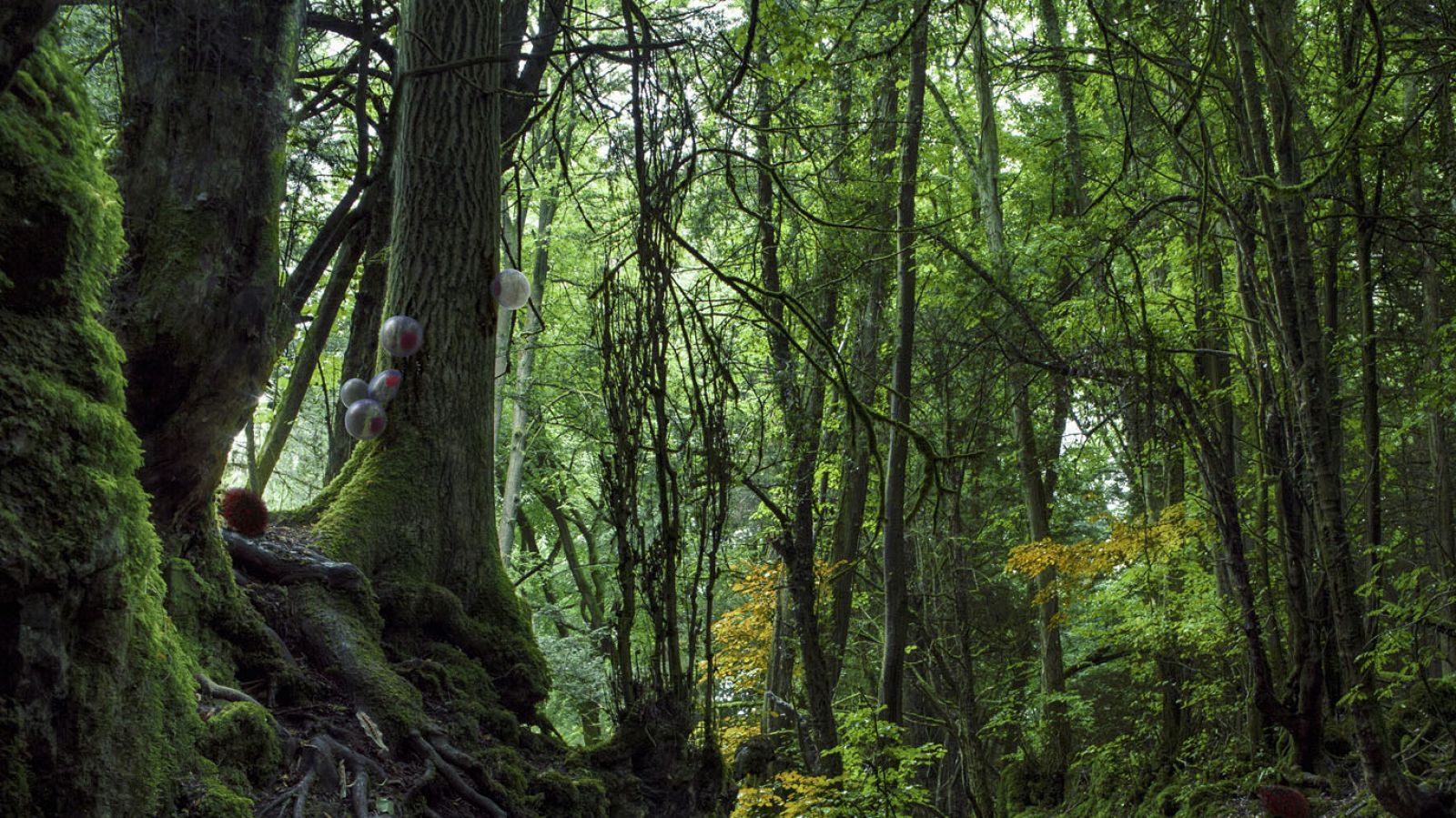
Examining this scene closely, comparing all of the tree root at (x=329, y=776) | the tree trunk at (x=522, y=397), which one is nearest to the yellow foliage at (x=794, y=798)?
the tree root at (x=329, y=776)

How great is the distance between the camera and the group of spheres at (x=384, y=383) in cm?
462

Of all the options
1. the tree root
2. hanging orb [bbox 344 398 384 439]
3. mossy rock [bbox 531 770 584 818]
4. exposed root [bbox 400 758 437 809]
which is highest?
hanging orb [bbox 344 398 384 439]

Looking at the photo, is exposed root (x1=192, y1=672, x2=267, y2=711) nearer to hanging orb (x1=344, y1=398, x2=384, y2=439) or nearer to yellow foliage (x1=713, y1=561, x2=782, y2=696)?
hanging orb (x1=344, y1=398, x2=384, y2=439)

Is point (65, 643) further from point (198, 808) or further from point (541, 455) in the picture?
point (541, 455)

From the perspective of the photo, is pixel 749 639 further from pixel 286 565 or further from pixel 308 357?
pixel 286 565

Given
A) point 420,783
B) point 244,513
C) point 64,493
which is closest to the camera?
point 64,493

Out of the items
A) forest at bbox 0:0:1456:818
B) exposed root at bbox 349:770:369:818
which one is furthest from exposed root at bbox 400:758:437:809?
exposed root at bbox 349:770:369:818

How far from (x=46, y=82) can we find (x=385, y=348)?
3.06 m

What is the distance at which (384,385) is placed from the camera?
4.72 metres

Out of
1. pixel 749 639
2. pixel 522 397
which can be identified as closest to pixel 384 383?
pixel 749 639

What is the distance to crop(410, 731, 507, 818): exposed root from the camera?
11.2 feet

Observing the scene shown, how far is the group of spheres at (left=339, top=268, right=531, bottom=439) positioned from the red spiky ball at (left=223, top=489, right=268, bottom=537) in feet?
1.93

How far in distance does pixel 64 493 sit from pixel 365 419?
3030 mm

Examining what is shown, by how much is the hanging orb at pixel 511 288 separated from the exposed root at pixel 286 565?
62.1 inches
